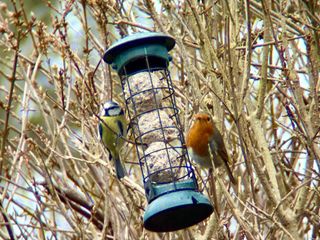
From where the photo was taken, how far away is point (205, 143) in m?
5.65

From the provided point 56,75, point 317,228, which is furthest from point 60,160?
point 317,228

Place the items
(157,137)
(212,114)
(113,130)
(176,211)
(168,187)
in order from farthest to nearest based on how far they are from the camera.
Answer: (113,130), (212,114), (157,137), (168,187), (176,211)

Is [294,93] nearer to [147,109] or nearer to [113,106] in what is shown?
[147,109]

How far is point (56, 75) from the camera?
6352mm

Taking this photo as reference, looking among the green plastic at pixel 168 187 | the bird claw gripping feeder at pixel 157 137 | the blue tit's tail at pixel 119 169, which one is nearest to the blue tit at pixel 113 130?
the blue tit's tail at pixel 119 169

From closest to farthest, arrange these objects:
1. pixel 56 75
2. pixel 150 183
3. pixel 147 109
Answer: pixel 150 183, pixel 147 109, pixel 56 75

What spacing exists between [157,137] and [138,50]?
0.67m

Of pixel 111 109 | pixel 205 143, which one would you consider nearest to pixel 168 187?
pixel 205 143

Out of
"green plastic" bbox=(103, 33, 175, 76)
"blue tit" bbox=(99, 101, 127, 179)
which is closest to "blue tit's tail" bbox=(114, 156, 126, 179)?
"blue tit" bbox=(99, 101, 127, 179)

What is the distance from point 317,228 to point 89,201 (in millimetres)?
1921

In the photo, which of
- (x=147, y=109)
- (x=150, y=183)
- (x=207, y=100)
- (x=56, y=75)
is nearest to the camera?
(x=150, y=183)

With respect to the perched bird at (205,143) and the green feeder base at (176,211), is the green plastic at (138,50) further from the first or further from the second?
the green feeder base at (176,211)

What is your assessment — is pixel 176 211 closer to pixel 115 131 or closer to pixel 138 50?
pixel 138 50

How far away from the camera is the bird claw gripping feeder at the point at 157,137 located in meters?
4.66
